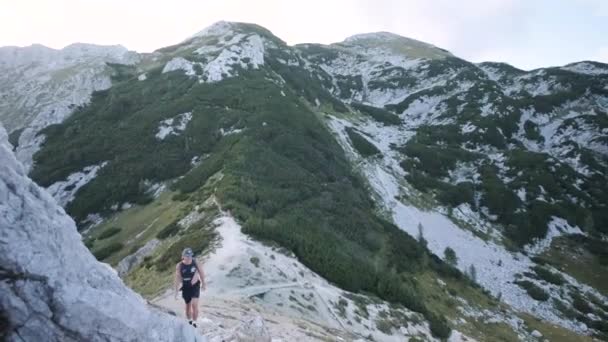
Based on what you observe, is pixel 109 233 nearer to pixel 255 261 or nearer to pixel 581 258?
pixel 255 261

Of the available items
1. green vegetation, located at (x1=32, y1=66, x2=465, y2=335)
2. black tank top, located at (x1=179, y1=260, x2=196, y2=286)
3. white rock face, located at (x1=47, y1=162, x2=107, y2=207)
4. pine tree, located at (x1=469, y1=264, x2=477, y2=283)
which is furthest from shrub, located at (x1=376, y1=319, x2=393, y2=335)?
white rock face, located at (x1=47, y1=162, x2=107, y2=207)

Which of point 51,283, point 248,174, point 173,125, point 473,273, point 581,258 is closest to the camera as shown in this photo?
point 51,283

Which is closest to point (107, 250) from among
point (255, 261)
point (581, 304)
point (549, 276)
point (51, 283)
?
point (255, 261)

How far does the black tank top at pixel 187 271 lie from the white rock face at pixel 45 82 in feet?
180

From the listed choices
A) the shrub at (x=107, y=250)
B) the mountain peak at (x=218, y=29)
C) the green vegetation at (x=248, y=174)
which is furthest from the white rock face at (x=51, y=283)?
the mountain peak at (x=218, y=29)

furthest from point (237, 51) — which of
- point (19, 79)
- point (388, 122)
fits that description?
point (19, 79)

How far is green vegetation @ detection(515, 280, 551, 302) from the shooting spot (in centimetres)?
4257

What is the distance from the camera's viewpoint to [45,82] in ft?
381

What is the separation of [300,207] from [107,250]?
14.5 meters

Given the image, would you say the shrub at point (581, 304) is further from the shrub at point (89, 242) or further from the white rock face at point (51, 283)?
the white rock face at point (51, 283)

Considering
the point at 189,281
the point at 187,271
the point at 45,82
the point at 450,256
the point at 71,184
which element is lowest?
the point at 450,256

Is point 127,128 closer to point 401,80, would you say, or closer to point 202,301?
point 202,301

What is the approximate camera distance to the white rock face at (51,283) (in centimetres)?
774

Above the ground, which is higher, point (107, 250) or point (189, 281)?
point (189, 281)
